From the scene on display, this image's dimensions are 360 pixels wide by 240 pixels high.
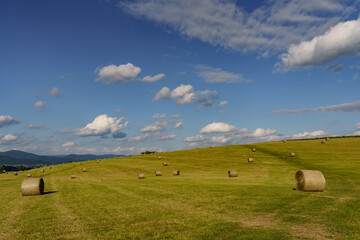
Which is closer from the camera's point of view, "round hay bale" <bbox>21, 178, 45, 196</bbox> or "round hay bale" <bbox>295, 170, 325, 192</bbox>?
"round hay bale" <bbox>295, 170, 325, 192</bbox>

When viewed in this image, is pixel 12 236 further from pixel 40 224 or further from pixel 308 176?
pixel 308 176

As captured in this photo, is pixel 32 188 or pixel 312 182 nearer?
pixel 312 182

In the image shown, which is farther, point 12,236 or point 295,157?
point 295,157

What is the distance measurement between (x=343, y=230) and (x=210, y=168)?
36.2 metres

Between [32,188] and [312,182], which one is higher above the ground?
[32,188]

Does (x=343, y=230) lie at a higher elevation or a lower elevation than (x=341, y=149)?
lower

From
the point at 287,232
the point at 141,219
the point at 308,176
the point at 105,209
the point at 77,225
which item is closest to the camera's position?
the point at 287,232

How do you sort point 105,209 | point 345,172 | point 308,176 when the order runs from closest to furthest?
point 105,209
point 308,176
point 345,172

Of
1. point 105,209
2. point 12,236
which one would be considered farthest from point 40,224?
point 105,209

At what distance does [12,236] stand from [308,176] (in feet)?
66.2

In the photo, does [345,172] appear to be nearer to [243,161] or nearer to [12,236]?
[243,161]

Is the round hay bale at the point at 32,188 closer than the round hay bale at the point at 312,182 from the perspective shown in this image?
No

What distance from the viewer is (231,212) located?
13.8 m

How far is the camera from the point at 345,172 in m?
31.9
